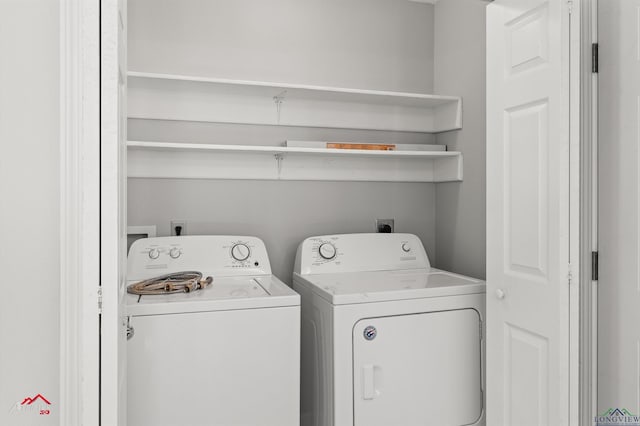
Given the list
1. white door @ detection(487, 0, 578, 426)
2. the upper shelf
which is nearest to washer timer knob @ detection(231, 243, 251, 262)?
the upper shelf

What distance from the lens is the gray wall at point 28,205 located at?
3.42 ft

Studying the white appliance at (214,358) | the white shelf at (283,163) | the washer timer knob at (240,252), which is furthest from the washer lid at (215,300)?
the white shelf at (283,163)

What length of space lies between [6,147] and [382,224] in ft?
6.33

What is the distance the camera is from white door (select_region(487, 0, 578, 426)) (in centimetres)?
153

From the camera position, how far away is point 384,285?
1.99 meters

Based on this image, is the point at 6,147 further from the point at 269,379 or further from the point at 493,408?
the point at 493,408

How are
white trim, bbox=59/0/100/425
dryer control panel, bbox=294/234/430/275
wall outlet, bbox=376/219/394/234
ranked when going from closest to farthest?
white trim, bbox=59/0/100/425
dryer control panel, bbox=294/234/430/275
wall outlet, bbox=376/219/394/234

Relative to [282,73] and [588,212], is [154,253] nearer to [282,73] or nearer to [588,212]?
[282,73]

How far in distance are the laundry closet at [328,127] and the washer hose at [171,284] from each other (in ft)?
1.32

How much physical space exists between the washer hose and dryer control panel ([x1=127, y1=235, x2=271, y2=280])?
118mm

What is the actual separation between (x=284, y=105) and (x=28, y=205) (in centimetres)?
156

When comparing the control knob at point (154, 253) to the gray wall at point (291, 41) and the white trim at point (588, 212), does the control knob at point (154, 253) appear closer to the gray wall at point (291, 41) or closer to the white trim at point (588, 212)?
the gray wall at point (291, 41)

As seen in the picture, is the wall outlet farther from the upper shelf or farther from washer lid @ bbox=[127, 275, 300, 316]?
washer lid @ bbox=[127, 275, 300, 316]

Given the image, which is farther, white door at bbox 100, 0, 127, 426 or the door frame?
the door frame
